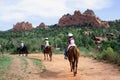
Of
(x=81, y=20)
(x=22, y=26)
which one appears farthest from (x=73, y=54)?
(x=22, y=26)

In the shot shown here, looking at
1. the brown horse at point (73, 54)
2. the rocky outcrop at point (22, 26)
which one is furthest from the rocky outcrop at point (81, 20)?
the brown horse at point (73, 54)

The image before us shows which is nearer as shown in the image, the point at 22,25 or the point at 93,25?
the point at 93,25

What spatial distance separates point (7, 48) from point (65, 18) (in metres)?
63.3

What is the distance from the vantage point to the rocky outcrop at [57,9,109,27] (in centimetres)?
11344

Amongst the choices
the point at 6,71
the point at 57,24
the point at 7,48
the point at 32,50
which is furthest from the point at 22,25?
the point at 6,71

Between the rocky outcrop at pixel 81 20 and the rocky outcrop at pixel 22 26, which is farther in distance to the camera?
the rocky outcrop at pixel 22 26

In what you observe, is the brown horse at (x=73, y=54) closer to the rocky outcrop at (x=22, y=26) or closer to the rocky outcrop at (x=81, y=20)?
the rocky outcrop at (x=81, y=20)

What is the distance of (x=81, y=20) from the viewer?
386 feet

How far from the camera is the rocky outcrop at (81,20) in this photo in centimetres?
11344

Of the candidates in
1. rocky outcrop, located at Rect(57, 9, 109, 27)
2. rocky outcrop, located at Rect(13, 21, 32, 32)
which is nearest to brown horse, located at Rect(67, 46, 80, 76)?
rocky outcrop, located at Rect(57, 9, 109, 27)

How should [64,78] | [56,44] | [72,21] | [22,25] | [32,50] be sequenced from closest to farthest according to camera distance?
[64,78]
[32,50]
[56,44]
[72,21]
[22,25]

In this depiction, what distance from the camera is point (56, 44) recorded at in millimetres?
57750

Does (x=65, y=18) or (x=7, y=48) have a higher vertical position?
(x=65, y=18)

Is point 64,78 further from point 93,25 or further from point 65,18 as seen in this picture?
point 65,18
